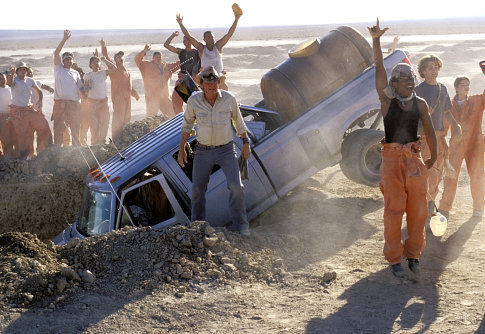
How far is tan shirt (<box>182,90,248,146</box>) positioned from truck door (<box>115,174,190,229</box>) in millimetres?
846

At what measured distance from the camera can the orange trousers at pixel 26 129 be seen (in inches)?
482

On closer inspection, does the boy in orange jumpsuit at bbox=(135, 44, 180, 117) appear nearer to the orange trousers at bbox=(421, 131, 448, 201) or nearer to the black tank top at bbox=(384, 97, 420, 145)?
the orange trousers at bbox=(421, 131, 448, 201)

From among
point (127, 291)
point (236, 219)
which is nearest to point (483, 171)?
point (236, 219)

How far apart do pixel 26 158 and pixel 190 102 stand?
6.47m

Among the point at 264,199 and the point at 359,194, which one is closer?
the point at 264,199

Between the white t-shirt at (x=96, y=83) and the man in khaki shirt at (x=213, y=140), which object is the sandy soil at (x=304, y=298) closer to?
the man in khaki shirt at (x=213, y=140)

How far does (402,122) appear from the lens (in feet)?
20.0

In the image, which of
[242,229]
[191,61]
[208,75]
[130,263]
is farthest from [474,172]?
[191,61]

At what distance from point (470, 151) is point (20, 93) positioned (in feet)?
26.9

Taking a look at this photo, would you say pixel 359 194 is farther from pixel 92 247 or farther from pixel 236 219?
pixel 92 247

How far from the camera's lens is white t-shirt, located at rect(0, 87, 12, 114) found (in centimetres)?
1212

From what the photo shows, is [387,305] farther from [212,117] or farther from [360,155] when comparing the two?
[360,155]

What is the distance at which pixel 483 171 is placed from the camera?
8289 millimetres

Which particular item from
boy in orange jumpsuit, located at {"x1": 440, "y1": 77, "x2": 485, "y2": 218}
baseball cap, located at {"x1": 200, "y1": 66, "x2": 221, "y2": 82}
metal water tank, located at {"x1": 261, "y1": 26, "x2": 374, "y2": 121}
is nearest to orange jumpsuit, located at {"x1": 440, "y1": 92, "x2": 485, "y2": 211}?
boy in orange jumpsuit, located at {"x1": 440, "y1": 77, "x2": 485, "y2": 218}
